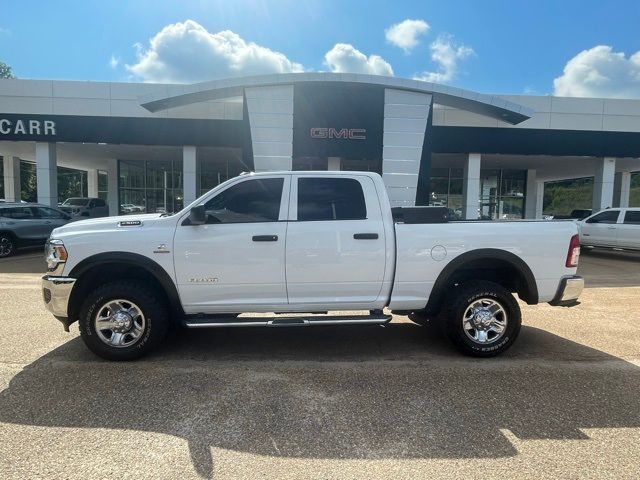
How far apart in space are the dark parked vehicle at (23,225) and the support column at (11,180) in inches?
537

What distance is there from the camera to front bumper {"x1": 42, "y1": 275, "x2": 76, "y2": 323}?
4.41 metres

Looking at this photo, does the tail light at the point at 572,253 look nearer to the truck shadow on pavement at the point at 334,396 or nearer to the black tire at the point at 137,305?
the truck shadow on pavement at the point at 334,396

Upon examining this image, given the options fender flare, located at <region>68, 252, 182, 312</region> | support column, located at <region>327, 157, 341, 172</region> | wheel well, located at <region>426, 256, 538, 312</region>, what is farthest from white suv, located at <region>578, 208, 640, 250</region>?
fender flare, located at <region>68, 252, 182, 312</region>

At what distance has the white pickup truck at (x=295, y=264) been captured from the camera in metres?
4.45

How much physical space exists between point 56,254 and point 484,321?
15.2 feet

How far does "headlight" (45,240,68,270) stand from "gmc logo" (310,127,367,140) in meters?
11.1

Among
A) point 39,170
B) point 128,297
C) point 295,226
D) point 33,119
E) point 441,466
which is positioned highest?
point 33,119

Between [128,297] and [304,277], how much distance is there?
1839mm

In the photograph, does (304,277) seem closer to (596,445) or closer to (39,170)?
(596,445)

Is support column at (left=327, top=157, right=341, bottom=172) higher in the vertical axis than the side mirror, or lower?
higher

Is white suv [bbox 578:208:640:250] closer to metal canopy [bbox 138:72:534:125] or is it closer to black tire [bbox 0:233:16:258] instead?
metal canopy [bbox 138:72:534:125]

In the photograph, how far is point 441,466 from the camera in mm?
2795

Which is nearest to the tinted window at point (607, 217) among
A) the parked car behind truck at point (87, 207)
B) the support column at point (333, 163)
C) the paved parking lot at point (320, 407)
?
the support column at point (333, 163)

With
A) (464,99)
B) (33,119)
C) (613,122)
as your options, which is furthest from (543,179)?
(33,119)
